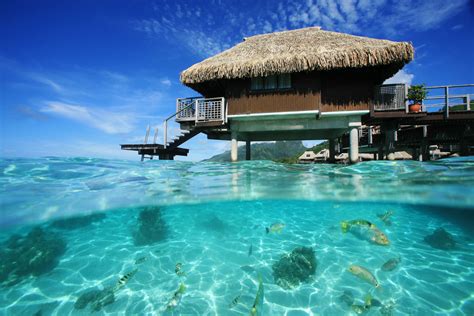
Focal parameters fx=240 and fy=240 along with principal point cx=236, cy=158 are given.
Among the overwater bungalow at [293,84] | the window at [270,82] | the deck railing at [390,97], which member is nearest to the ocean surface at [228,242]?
the overwater bungalow at [293,84]

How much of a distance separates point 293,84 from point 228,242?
924 cm

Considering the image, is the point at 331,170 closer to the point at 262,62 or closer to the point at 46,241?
the point at 262,62

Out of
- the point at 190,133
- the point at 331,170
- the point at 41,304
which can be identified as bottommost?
the point at 41,304

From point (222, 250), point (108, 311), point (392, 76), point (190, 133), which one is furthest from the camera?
point (190, 133)

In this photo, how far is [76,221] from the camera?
489 inches

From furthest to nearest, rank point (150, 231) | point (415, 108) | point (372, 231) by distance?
1. point (415, 108)
2. point (150, 231)
3. point (372, 231)

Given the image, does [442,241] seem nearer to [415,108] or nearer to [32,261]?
[415,108]

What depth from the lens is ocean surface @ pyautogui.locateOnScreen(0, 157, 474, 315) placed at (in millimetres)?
6082

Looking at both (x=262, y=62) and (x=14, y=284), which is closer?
(x=14, y=284)

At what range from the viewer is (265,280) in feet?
22.6

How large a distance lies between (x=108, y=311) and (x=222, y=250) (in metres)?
4.05

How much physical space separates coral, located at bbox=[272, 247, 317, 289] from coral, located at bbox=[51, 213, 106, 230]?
1000 cm

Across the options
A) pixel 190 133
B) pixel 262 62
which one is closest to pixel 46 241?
pixel 190 133

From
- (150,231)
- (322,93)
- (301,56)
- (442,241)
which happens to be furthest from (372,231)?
(301,56)
